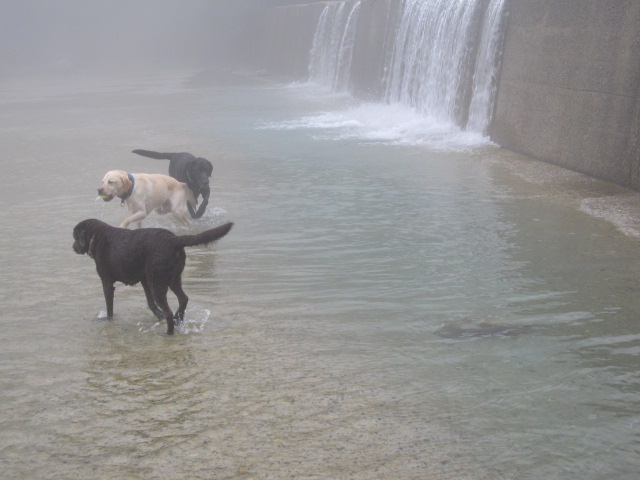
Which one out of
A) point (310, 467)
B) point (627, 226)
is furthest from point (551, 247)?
point (310, 467)

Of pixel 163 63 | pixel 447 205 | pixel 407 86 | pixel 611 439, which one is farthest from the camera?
pixel 163 63

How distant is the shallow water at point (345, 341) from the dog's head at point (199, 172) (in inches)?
18.5

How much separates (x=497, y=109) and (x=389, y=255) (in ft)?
23.8

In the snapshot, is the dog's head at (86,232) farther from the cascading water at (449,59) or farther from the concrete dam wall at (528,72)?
the cascading water at (449,59)

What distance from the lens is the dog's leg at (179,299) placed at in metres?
4.92

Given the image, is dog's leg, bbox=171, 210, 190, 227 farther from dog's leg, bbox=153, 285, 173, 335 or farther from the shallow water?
dog's leg, bbox=153, 285, 173, 335

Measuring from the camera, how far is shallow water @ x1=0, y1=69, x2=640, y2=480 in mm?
3508

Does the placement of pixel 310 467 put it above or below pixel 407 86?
below

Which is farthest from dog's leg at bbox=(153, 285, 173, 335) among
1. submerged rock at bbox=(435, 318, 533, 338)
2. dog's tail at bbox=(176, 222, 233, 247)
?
submerged rock at bbox=(435, 318, 533, 338)

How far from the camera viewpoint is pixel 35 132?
16969 mm

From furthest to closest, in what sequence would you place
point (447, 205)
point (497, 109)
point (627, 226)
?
point (497, 109), point (447, 205), point (627, 226)

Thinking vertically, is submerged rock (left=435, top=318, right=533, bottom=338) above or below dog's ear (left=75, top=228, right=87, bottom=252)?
below

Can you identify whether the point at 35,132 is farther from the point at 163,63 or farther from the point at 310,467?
the point at 163,63

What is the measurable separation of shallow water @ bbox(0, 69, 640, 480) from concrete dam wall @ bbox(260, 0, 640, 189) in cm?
76
